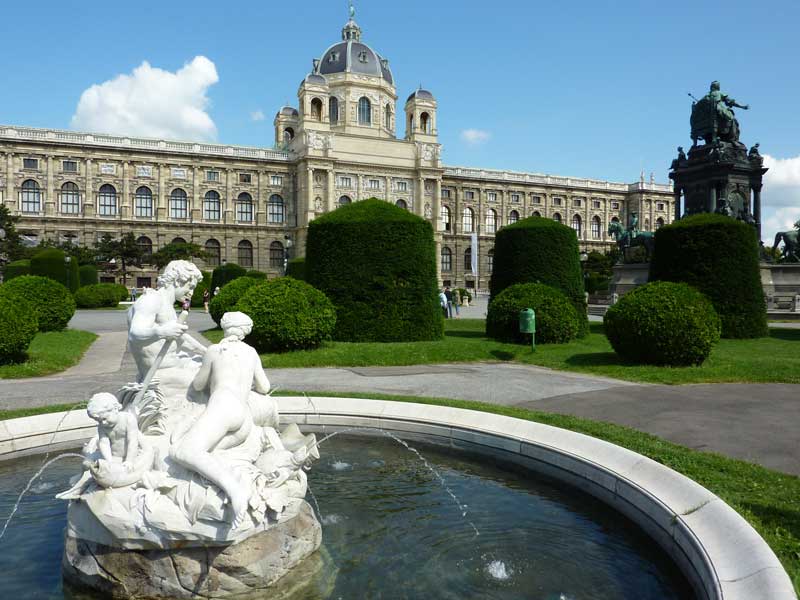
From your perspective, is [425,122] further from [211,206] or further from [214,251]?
[214,251]

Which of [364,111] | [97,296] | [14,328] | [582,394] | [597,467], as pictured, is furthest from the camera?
[364,111]

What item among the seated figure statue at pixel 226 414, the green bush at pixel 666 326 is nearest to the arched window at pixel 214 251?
the green bush at pixel 666 326

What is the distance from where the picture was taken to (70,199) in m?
55.6

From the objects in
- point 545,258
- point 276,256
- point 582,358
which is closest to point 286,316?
point 582,358

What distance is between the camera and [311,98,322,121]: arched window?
211 ft

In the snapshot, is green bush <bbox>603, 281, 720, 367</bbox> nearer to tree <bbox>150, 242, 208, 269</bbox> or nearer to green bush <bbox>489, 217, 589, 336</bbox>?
green bush <bbox>489, 217, 589, 336</bbox>

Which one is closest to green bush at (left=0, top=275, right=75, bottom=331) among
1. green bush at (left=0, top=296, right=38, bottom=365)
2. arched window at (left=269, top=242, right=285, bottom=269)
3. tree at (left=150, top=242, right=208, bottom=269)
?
green bush at (left=0, top=296, right=38, bottom=365)

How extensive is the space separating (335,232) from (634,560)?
12.5 m

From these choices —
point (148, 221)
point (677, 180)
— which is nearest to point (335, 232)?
point (677, 180)

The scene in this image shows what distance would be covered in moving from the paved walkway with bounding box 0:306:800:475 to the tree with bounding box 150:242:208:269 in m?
36.6

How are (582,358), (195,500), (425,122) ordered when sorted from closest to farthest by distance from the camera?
(195,500)
(582,358)
(425,122)

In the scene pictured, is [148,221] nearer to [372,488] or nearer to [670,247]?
[670,247]

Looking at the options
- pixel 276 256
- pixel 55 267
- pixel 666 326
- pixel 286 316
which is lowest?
pixel 666 326

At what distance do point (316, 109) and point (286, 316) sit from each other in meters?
56.6
